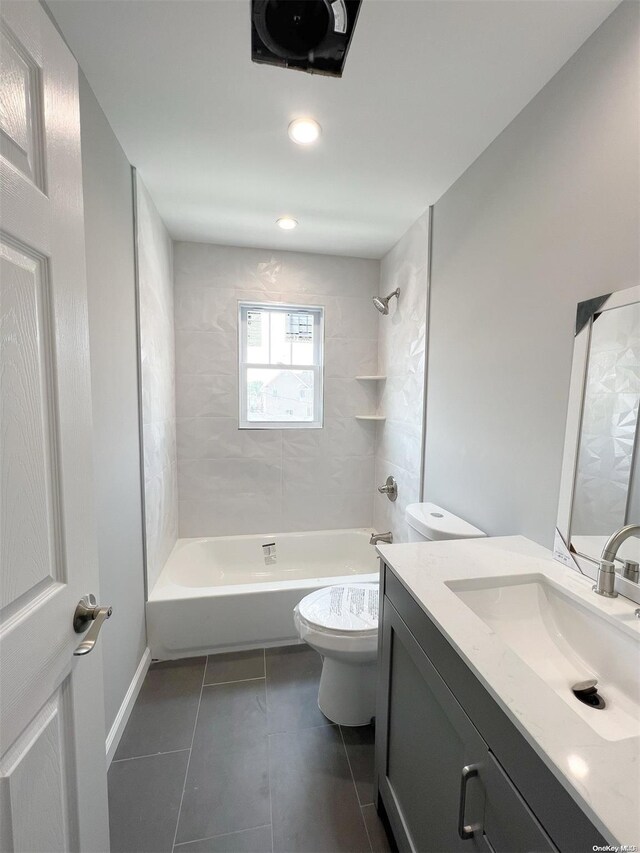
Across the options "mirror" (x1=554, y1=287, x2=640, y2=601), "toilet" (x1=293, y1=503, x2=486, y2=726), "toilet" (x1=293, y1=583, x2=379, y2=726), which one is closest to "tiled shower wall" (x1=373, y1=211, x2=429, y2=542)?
"toilet" (x1=293, y1=503, x2=486, y2=726)

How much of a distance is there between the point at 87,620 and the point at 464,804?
82cm

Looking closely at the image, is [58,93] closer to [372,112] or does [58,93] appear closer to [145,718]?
[372,112]

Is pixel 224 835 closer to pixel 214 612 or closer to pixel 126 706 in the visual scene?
pixel 126 706

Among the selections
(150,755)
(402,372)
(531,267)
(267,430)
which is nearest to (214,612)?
(150,755)

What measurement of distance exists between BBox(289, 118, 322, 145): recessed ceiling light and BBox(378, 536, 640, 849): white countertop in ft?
5.14

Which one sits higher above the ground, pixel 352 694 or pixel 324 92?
pixel 324 92

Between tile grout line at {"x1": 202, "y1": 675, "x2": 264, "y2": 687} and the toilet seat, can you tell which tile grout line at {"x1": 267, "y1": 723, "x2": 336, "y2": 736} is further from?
the toilet seat

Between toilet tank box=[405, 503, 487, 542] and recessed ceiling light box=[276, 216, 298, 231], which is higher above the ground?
recessed ceiling light box=[276, 216, 298, 231]

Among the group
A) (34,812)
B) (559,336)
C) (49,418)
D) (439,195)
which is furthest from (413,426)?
(34,812)

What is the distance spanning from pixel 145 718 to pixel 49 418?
1.58 m

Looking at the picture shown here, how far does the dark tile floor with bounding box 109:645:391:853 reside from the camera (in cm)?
112

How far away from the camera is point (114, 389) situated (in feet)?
4.80

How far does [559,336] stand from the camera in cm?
116

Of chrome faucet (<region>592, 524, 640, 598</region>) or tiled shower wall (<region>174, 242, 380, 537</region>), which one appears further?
tiled shower wall (<region>174, 242, 380, 537</region>)
